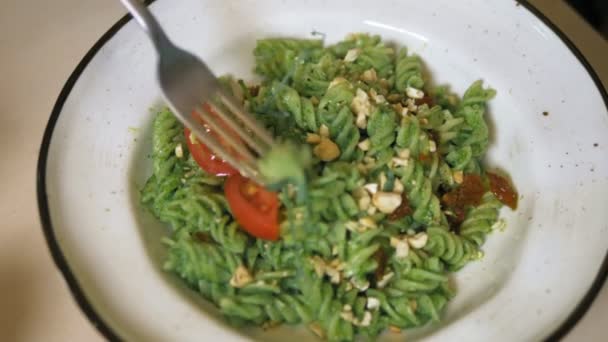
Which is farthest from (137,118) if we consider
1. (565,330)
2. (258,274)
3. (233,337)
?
(565,330)

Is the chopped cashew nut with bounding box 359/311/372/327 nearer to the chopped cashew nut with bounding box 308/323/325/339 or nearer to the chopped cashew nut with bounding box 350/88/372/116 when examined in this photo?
the chopped cashew nut with bounding box 308/323/325/339

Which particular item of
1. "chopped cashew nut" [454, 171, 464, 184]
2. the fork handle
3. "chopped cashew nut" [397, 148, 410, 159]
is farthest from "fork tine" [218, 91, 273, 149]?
"chopped cashew nut" [454, 171, 464, 184]

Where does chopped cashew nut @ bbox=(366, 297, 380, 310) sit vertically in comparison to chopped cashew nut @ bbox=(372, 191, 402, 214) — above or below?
below

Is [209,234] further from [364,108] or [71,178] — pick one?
[364,108]

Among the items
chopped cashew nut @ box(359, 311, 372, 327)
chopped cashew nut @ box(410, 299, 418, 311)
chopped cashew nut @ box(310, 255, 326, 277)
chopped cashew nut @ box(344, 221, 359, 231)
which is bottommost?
chopped cashew nut @ box(410, 299, 418, 311)

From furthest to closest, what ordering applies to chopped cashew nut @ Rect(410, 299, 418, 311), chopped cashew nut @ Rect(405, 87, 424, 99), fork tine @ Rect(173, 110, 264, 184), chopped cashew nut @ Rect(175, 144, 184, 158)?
chopped cashew nut @ Rect(405, 87, 424, 99) → chopped cashew nut @ Rect(175, 144, 184, 158) → chopped cashew nut @ Rect(410, 299, 418, 311) → fork tine @ Rect(173, 110, 264, 184)

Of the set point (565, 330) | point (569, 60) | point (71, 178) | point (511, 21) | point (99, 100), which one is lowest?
point (565, 330)

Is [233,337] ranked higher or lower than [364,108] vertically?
lower
